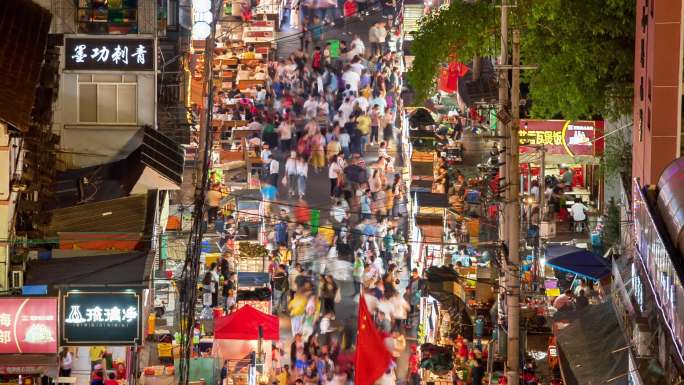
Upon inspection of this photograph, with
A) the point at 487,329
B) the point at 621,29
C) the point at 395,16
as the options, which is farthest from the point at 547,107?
the point at 395,16

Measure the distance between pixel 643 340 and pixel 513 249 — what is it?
88.4 inches

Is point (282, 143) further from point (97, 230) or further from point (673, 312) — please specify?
point (673, 312)

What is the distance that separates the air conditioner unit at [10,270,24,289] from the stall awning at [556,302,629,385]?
27.4 feet

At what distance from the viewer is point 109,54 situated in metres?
26.2

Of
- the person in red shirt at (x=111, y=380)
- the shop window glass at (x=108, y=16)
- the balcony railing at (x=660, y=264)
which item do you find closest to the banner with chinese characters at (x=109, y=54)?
the shop window glass at (x=108, y=16)

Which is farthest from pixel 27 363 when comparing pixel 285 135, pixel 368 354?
pixel 285 135

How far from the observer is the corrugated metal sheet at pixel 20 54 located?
70.6 ft

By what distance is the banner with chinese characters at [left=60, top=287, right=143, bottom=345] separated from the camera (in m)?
19.9

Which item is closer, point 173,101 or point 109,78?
point 109,78

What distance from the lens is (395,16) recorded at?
133 feet

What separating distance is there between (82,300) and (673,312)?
9321mm

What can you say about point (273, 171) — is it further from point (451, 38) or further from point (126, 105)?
point (451, 38)

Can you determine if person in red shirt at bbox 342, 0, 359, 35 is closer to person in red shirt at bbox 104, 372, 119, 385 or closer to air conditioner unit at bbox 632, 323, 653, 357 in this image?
person in red shirt at bbox 104, 372, 119, 385

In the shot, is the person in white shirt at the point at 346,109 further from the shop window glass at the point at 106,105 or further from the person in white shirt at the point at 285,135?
the shop window glass at the point at 106,105
